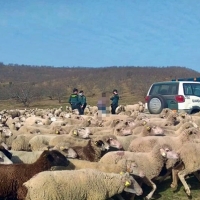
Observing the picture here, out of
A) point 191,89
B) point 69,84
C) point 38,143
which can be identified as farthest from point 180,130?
point 69,84

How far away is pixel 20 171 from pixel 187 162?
3.48m

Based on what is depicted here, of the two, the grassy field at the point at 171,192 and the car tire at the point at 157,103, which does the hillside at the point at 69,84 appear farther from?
the grassy field at the point at 171,192

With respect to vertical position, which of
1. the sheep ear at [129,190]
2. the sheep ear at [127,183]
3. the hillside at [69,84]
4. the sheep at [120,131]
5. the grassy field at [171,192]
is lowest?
the grassy field at [171,192]

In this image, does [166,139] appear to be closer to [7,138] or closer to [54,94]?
[7,138]

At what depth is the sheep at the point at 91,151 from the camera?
8531 millimetres

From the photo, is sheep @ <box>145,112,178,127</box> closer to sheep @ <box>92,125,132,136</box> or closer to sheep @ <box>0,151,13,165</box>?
sheep @ <box>92,125,132,136</box>

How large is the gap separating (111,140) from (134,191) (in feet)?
7.11

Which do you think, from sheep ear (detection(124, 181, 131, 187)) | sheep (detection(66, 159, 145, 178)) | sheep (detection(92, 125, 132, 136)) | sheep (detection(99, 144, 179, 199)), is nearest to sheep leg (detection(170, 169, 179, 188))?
sheep (detection(99, 144, 179, 199))

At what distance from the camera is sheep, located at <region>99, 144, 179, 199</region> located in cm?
764

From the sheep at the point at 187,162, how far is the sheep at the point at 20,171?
8.00 feet

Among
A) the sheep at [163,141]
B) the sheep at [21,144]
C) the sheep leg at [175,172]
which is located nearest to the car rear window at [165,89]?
the sheep at [163,141]

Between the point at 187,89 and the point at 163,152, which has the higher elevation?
the point at 187,89

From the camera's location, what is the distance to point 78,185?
6.27m

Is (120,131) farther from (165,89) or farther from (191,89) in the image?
(191,89)
